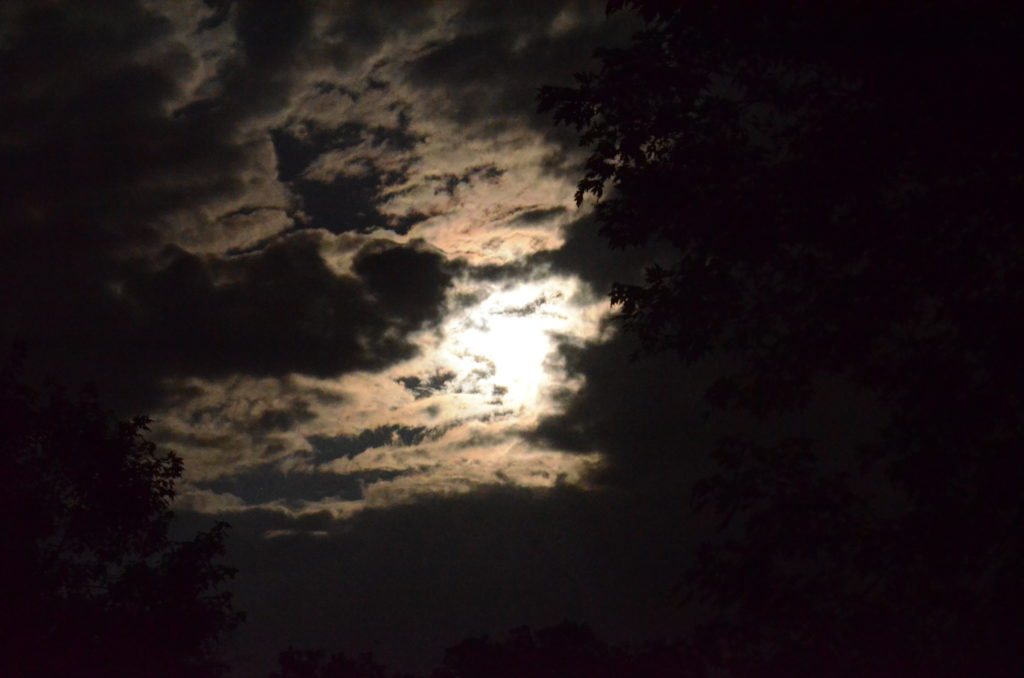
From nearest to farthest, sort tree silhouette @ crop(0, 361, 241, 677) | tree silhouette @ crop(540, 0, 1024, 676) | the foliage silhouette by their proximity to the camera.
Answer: tree silhouette @ crop(540, 0, 1024, 676) → tree silhouette @ crop(0, 361, 241, 677) → the foliage silhouette

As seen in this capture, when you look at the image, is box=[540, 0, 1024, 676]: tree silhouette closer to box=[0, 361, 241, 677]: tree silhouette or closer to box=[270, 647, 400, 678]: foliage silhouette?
box=[0, 361, 241, 677]: tree silhouette

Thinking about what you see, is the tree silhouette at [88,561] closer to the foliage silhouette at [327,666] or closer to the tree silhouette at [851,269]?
the tree silhouette at [851,269]

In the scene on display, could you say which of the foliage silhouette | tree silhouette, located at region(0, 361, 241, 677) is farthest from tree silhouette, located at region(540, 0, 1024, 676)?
the foliage silhouette

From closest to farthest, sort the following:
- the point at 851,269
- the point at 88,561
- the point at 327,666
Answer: the point at 851,269 < the point at 88,561 < the point at 327,666

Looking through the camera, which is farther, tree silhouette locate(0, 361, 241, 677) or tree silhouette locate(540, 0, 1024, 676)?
tree silhouette locate(0, 361, 241, 677)

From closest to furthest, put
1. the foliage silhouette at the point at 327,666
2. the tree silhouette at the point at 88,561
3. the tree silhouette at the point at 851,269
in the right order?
1. the tree silhouette at the point at 851,269
2. the tree silhouette at the point at 88,561
3. the foliage silhouette at the point at 327,666

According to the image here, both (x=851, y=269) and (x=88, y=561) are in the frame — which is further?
(x=88, y=561)

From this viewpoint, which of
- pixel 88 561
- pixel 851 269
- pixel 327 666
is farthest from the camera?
pixel 327 666

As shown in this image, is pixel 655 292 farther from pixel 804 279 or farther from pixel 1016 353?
pixel 1016 353

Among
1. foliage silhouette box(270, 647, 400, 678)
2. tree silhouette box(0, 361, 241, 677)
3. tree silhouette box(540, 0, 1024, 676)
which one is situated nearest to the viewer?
tree silhouette box(540, 0, 1024, 676)

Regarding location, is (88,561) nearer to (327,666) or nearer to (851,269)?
(851,269)

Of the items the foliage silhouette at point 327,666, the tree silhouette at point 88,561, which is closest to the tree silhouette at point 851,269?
the tree silhouette at point 88,561

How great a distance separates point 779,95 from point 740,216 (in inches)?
70.7

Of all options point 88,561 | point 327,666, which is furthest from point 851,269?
point 327,666
